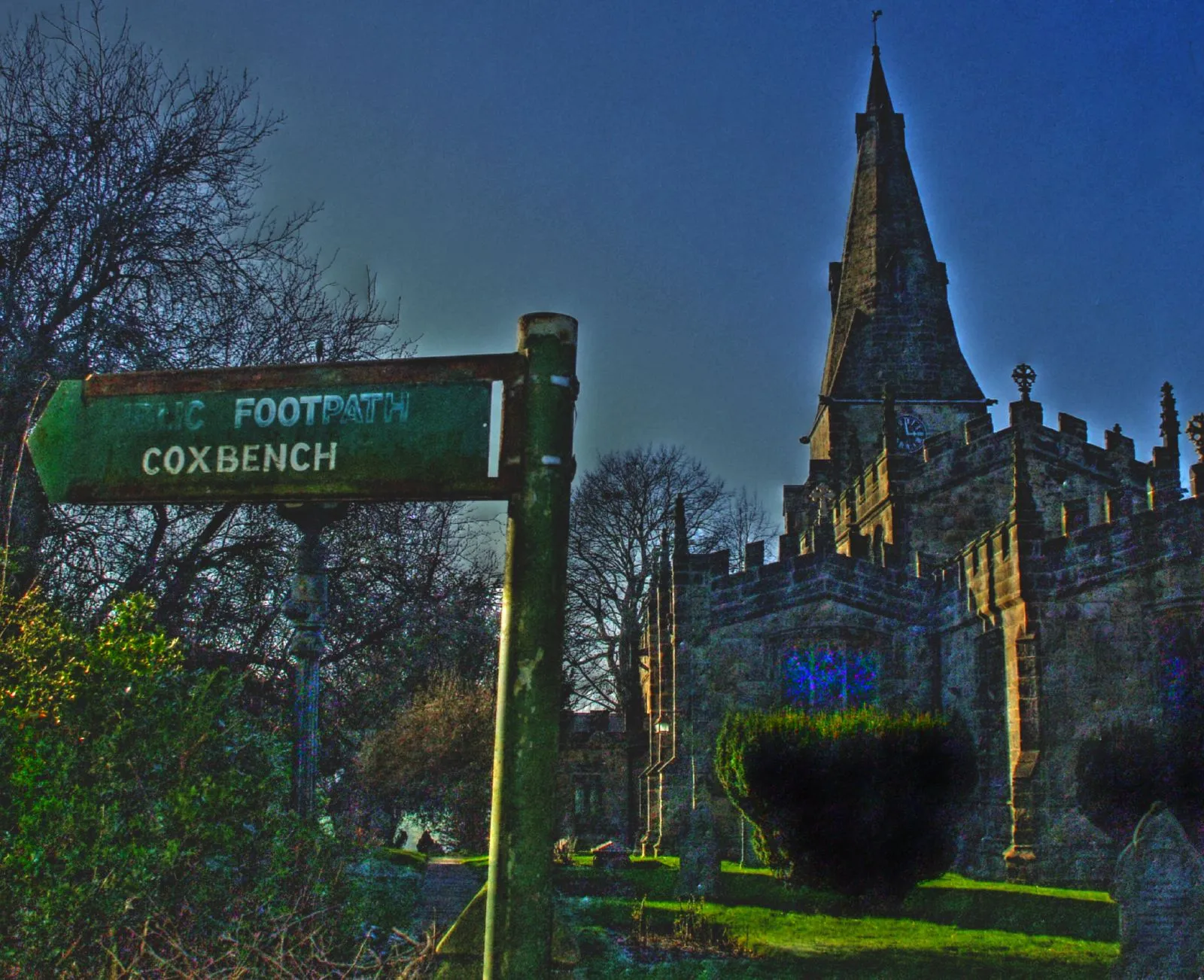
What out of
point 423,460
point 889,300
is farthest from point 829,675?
point 423,460

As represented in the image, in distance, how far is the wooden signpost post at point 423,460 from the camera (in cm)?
236

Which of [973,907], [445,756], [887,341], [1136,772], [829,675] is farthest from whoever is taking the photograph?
[887,341]

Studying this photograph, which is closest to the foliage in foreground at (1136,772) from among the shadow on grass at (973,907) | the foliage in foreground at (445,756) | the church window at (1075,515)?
the shadow on grass at (973,907)

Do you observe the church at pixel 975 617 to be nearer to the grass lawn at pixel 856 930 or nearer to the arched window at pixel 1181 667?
the arched window at pixel 1181 667

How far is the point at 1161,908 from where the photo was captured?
9.25 meters

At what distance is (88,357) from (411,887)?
6.54 metres

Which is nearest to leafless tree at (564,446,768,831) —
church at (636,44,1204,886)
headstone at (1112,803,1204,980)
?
church at (636,44,1204,886)

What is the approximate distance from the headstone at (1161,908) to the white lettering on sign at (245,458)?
29.1ft

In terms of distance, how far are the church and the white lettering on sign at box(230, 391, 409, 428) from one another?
1588 cm

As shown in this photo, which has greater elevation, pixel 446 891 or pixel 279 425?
pixel 279 425

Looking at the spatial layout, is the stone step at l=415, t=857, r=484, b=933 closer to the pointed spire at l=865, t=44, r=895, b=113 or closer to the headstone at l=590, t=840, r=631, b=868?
the headstone at l=590, t=840, r=631, b=868

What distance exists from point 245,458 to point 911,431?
35.1 meters

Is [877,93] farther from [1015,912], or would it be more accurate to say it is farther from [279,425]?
[279,425]

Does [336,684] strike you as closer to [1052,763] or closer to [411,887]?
[411,887]
